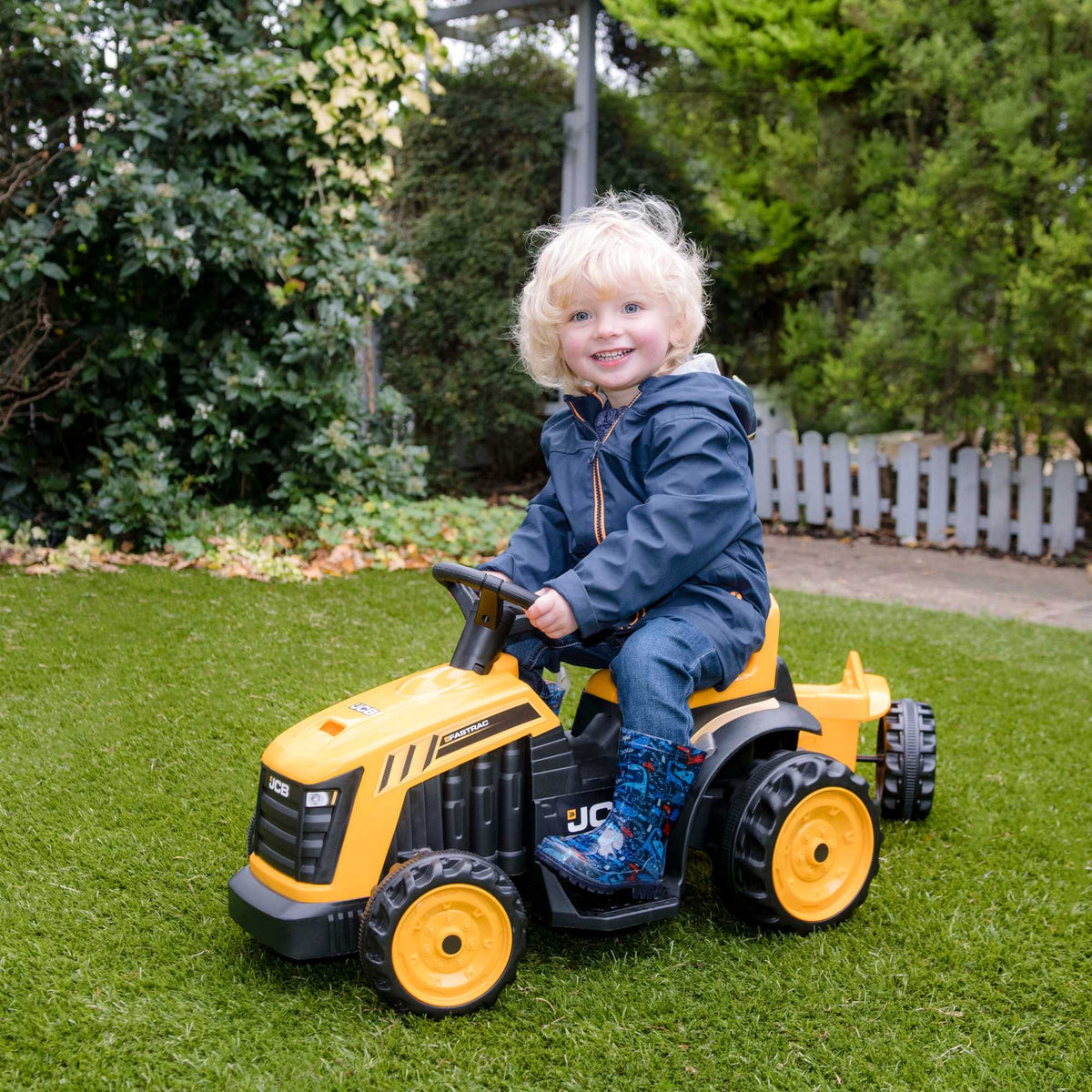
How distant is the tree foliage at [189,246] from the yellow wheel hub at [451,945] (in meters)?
4.03

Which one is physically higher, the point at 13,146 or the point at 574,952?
the point at 13,146

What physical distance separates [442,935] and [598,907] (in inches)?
15.5

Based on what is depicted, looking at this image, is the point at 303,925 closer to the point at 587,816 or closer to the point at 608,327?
the point at 587,816

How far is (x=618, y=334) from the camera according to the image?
244cm

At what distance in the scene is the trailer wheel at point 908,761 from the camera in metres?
2.97

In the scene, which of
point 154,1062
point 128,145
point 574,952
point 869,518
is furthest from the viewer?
point 869,518

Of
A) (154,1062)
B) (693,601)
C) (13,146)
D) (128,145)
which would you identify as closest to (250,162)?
(128,145)

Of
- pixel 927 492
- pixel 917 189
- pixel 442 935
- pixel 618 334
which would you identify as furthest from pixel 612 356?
pixel 927 492

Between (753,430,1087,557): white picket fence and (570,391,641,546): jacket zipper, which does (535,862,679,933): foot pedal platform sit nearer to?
(570,391,641,546): jacket zipper

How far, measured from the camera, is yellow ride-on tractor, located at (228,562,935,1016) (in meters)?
2.05

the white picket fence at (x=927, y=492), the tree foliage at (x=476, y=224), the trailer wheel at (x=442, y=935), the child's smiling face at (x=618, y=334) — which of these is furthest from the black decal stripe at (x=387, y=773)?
the tree foliage at (x=476, y=224)

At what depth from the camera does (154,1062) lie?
1934 mm

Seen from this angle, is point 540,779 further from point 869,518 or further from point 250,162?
point 869,518

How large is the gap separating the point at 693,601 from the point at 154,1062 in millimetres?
1320
